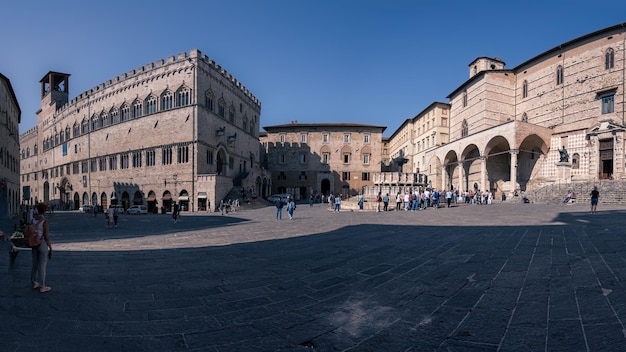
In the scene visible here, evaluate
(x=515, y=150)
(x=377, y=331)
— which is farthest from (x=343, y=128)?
(x=377, y=331)

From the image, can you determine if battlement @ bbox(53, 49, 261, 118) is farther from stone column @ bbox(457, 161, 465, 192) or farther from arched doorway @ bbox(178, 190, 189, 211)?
stone column @ bbox(457, 161, 465, 192)

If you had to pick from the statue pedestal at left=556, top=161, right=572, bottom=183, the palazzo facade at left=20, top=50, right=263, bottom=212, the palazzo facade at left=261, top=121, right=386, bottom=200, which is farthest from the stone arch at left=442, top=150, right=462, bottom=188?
the palazzo facade at left=20, top=50, right=263, bottom=212

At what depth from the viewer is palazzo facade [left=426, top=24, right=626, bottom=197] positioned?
2839 cm

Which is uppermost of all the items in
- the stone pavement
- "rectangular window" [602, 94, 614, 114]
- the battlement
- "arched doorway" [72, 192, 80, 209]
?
the battlement

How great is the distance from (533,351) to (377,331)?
4.47 ft

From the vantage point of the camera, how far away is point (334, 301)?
4160mm

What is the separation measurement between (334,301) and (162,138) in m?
34.9

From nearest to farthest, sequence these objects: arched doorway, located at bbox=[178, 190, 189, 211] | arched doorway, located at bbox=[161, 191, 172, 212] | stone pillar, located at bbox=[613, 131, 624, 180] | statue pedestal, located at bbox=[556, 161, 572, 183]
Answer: stone pillar, located at bbox=[613, 131, 624, 180] < statue pedestal, located at bbox=[556, 161, 572, 183] < arched doorway, located at bbox=[178, 190, 189, 211] < arched doorway, located at bbox=[161, 191, 172, 212]

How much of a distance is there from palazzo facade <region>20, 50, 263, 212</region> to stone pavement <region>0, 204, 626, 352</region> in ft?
85.2

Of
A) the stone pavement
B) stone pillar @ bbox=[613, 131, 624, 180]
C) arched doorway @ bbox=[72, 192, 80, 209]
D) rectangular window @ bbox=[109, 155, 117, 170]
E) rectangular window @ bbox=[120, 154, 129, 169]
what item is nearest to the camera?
the stone pavement

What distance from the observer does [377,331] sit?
3209mm

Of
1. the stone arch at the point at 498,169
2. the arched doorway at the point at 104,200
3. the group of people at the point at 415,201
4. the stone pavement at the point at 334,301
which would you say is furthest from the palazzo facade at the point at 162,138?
the stone arch at the point at 498,169

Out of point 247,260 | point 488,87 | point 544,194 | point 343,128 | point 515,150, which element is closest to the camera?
point 247,260

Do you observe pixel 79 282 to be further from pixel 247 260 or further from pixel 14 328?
pixel 247 260
